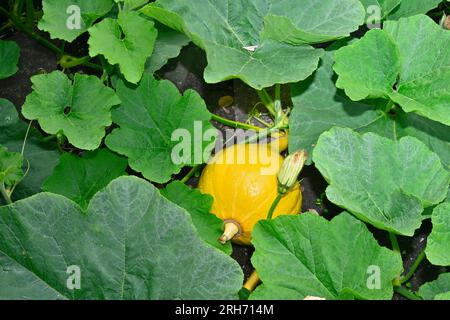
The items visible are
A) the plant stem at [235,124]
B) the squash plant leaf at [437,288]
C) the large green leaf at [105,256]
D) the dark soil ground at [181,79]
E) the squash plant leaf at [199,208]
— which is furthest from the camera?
the dark soil ground at [181,79]

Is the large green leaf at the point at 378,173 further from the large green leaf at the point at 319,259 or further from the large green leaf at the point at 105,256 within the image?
the large green leaf at the point at 105,256

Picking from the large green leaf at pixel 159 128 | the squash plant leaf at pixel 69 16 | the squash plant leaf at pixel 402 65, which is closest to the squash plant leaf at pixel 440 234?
the squash plant leaf at pixel 402 65

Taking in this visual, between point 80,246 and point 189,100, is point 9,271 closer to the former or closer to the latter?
point 80,246

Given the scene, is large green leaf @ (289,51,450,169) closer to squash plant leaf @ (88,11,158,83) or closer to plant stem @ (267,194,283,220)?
plant stem @ (267,194,283,220)

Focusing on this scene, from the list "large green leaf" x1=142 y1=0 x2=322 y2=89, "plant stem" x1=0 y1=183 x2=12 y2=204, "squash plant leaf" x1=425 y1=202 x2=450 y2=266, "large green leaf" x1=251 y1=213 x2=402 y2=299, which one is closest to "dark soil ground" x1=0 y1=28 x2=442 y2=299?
"large green leaf" x1=142 y1=0 x2=322 y2=89

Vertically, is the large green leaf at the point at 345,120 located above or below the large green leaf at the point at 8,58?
below

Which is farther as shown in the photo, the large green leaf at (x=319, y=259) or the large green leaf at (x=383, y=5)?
the large green leaf at (x=383, y=5)
